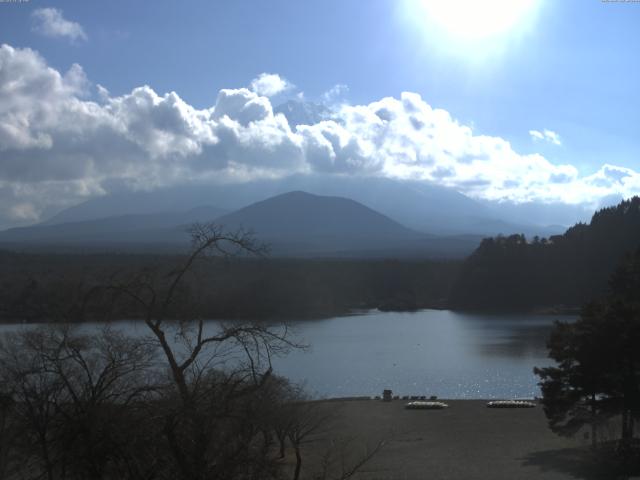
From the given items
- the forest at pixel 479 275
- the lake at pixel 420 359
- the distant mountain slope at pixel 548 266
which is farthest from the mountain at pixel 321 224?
the lake at pixel 420 359

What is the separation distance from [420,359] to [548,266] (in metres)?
37.2

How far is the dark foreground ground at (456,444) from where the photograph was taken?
12.1 metres

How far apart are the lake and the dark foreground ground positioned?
2.88m

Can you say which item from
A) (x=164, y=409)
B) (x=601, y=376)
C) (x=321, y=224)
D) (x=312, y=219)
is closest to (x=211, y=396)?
(x=164, y=409)

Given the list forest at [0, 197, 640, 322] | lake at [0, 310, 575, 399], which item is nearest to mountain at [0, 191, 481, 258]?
forest at [0, 197, 640, 322]

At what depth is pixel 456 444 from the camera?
15.2 meters

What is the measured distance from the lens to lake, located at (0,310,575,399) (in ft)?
83.1

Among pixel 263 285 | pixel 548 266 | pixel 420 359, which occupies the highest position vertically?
pixel 548 266

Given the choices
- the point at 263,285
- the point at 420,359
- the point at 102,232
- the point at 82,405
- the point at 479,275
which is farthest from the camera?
the point at 102,232

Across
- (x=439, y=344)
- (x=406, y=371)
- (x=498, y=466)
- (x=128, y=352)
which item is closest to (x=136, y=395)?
(x=128, y=352)

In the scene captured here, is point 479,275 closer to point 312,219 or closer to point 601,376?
point 601,376

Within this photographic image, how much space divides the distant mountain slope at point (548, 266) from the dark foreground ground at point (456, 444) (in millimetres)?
44918

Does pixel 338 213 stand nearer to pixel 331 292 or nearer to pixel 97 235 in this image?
pixel 97 235

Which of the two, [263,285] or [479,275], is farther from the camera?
[479,275]
